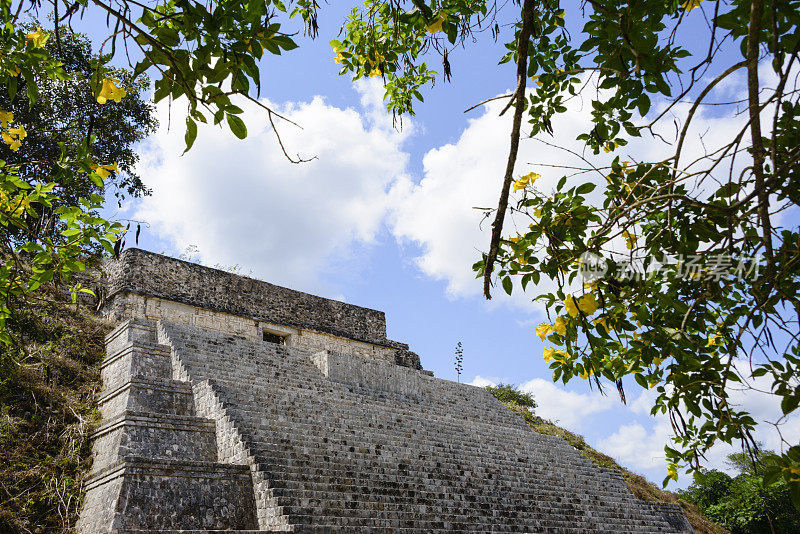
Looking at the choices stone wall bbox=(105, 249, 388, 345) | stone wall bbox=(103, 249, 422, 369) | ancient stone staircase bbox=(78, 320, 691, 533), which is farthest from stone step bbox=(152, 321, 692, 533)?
stone wall bbox=(105, 249, 388, 345)

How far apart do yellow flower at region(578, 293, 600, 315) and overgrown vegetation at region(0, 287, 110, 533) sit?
14.8 feet

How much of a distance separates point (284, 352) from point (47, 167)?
539 cm

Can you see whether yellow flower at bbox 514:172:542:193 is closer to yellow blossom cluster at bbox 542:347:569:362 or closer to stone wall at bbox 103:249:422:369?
yellow blossom cluster at bbox 542:347:569:362

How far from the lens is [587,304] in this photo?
2.17 m

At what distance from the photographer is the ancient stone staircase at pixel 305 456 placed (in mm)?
5551

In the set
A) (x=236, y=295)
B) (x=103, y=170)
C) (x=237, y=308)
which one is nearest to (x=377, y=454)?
(x=103, y=170)

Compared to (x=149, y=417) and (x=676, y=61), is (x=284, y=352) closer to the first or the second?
(x=149, y=417)

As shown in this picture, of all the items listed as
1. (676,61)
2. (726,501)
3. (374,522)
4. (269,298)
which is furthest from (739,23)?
(726,501)

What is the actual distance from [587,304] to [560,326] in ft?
0.56

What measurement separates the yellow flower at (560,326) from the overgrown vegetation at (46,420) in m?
4.38

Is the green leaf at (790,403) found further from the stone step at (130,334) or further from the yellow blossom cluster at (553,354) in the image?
the stone step at (130,334)

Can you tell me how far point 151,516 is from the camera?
5.28 metres

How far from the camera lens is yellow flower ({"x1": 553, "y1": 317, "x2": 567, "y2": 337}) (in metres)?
2.28

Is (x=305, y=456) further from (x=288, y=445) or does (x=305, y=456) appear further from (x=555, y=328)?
(x=555, y=328)
